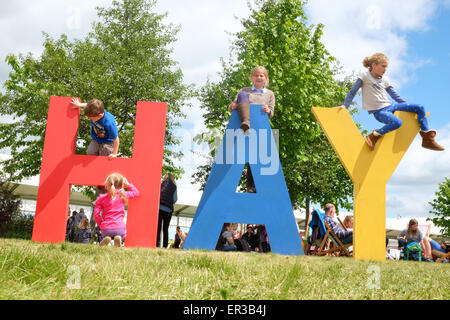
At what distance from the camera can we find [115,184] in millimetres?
5168

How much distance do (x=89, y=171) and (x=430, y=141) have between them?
533 centimetres

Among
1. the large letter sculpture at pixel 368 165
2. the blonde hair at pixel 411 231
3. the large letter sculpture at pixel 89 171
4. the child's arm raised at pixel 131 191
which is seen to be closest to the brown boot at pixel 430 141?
the large letter sculpture at pixel 368 165

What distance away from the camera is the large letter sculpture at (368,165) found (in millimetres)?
5453

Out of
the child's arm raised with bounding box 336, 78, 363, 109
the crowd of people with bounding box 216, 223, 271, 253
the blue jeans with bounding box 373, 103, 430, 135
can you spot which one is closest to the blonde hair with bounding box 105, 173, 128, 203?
the crowd of people with bounding box 216, 223, 271, 253

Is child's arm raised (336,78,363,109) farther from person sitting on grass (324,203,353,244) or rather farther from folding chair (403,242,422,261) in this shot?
folding chair (403,242,422,261)

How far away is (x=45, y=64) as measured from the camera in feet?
49.4

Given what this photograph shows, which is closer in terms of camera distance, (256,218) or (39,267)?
(39,267)

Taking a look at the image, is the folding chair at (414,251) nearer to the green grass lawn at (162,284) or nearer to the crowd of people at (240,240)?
the crowd of people at (240,240)

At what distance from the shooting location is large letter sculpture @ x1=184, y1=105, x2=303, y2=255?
209 inches

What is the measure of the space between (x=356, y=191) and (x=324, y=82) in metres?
9.87

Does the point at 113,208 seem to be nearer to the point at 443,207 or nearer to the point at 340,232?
the point at 340,232
